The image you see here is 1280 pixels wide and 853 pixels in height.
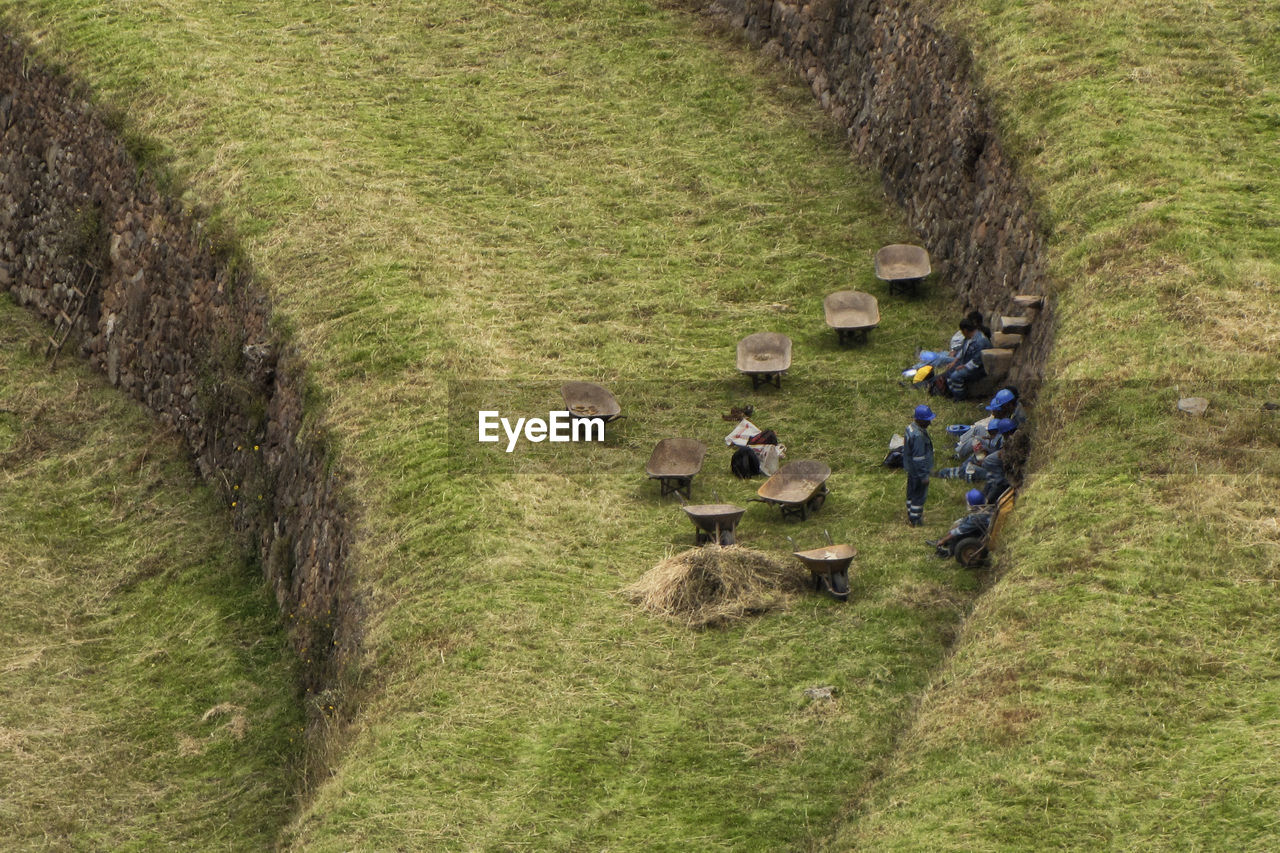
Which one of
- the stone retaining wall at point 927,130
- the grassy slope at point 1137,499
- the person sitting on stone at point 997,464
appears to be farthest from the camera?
the stone retaining wall at point 927,130

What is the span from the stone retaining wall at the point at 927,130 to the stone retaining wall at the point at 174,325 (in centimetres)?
1009

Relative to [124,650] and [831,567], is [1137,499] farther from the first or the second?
[124,650]

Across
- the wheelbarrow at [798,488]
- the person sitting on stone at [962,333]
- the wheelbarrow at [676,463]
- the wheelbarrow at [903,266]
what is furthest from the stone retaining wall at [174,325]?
the wheelbarrow at [903,266]

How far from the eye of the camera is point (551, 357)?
2589 cm

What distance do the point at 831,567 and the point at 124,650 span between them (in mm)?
10803

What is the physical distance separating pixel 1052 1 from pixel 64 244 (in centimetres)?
1827

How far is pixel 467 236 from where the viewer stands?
29.0 metres

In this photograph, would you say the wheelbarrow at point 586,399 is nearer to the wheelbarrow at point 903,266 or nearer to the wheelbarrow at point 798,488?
the wheelbarrow at point 798,488

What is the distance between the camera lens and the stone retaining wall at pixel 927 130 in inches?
973

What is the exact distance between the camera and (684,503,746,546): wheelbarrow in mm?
20844

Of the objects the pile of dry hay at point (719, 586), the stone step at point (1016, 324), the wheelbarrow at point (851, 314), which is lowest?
the pile of dry hay at point (719, 586)

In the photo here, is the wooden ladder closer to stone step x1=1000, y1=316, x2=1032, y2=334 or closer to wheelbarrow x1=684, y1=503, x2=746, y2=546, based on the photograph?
wheelbarrow x1=684, y1=503, x2=746, y2=546

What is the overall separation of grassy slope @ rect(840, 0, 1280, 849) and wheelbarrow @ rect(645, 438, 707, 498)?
4694 millimetres

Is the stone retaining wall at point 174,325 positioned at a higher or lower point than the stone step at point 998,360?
lower
